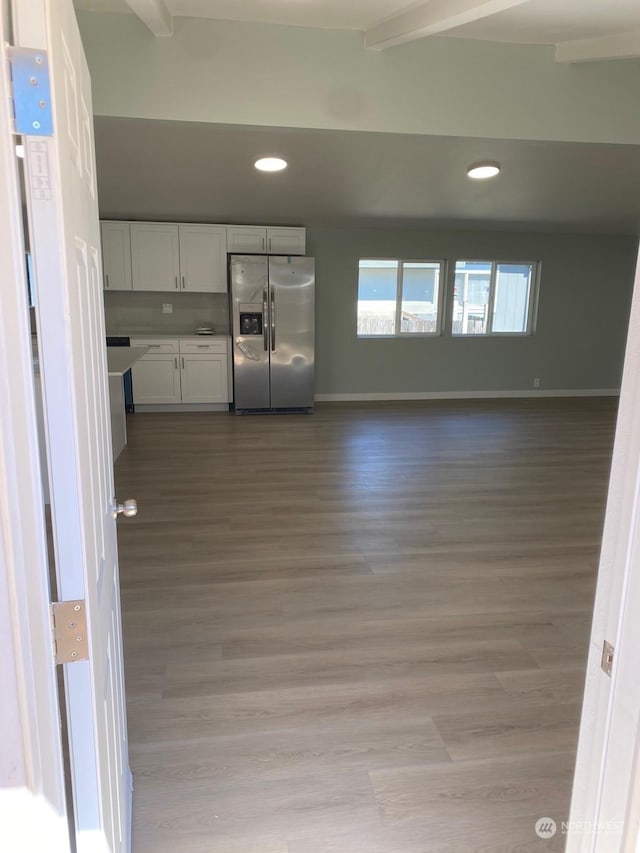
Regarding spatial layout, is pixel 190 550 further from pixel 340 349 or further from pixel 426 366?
pixel 426 366

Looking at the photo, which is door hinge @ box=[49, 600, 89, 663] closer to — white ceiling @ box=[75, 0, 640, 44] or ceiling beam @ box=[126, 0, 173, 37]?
ceiling beam @ box=[126, 0, 173, 37]

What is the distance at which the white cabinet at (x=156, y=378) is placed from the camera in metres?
6.53

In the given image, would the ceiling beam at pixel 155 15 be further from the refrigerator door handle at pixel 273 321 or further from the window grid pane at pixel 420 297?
the window grid pane at pixel 420 297

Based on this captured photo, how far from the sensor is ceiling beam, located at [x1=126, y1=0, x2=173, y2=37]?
2.05 m

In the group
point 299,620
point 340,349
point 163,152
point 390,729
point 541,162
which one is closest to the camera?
point 390,729

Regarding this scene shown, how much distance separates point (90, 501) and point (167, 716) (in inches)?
51.0

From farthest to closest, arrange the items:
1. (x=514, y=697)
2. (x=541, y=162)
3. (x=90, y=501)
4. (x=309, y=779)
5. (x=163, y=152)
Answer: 1. (x=541, y=162)
2. (x=163, y=152)
3. (x=514, y=697)
4. (x=309, y=779)
5. (x=90, y=501)

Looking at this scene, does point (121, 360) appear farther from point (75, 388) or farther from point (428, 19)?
point (75, 388)

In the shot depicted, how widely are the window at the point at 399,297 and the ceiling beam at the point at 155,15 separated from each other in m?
5.21

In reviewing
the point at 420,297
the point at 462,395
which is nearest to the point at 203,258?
the point at 420,297

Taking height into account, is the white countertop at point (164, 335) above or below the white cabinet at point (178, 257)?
below

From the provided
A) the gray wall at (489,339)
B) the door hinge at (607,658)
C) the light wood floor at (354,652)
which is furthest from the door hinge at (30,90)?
the gray wall at (489,339)

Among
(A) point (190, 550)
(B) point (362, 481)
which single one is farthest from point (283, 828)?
(B) point (362, 481)

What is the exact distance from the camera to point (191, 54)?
244 centimetres
